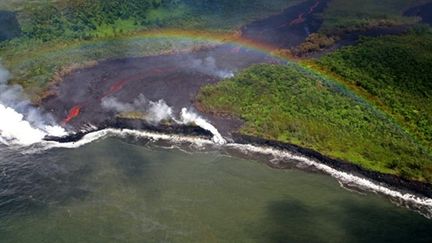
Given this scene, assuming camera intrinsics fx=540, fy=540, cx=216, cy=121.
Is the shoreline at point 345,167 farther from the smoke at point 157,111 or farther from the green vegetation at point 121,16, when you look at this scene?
the green vegetation at point 121,16

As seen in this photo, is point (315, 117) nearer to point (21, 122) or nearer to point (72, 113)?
point (72, 113)

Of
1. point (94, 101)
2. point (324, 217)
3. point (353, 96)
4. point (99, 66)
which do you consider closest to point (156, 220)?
point (324, 217)

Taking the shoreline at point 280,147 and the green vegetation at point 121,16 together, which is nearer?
the shoreline at point 280,147

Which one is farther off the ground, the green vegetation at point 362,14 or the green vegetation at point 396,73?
the green vegetation at point 362,14

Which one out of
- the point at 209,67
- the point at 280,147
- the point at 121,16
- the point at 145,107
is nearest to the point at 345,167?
the point at 280,147

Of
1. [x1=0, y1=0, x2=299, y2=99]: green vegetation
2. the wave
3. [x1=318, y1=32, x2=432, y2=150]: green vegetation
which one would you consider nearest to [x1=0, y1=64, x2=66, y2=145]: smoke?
the wave

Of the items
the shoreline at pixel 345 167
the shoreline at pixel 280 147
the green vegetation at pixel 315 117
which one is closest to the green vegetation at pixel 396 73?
the green vegetation at pixel 315 117

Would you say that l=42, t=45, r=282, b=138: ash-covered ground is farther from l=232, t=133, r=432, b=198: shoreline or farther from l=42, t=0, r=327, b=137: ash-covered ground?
l=232, t=133, r=432, b=198: shoreline
